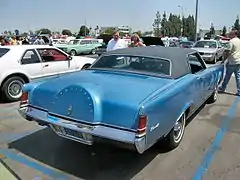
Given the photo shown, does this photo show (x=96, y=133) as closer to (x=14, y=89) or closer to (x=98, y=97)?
(x=98, y=97)

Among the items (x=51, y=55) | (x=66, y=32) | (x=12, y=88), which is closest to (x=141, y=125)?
(x=12, y=88)

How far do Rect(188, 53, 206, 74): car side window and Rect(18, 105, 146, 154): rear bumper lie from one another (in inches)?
97.2

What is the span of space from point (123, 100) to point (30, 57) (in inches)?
202

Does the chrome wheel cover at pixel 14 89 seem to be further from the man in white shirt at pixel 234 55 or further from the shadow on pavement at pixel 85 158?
the man in white shirt at pixel 234 55

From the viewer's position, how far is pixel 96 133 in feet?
10.5

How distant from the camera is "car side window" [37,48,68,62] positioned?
7938 mm

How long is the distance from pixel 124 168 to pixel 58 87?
54.4 inches

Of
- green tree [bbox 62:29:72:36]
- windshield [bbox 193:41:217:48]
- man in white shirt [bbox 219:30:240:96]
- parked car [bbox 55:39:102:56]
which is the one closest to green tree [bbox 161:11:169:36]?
green tree [bbox 62:29:72:36]

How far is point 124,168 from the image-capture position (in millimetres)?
3688

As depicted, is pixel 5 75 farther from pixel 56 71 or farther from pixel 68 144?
pixel 68 144

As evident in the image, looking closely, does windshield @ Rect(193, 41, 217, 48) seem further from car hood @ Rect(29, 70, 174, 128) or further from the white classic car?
car hood @ Rect(29, 70, 174, 128)

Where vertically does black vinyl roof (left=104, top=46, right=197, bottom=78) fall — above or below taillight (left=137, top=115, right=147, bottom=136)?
above

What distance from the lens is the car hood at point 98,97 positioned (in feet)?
10.4

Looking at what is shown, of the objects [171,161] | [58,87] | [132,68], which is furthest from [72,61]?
[171,161]
